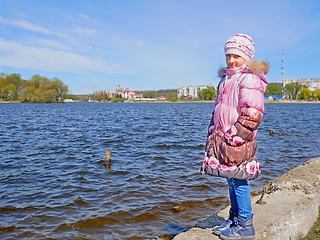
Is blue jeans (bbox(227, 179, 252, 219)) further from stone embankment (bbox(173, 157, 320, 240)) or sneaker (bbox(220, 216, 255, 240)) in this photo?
stone embankment (bbox(173, 157, 320, 240))

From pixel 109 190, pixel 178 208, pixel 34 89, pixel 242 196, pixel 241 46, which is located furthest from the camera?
pixel 34 89

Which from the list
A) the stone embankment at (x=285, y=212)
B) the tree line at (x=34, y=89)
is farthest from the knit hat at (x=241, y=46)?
the tree line at (x=34, y=89)

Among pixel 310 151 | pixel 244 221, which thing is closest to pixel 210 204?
pixel 244 221

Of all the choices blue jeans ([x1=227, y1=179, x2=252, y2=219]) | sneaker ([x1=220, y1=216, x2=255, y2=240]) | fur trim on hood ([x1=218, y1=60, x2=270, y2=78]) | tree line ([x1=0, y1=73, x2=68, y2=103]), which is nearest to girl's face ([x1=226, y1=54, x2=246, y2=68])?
fur trim on hood ([x1=218, y1=60, x2=270, y2=78])

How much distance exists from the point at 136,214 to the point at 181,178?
2.97 m

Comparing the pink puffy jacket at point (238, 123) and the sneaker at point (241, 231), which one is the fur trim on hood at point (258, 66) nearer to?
the pink puffy jacket at point (238, 123)

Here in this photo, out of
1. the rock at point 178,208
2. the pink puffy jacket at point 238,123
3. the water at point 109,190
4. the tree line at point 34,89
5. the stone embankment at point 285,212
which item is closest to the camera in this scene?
the pink puffy jacket at point 238,123

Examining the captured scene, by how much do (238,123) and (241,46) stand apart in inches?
37.1

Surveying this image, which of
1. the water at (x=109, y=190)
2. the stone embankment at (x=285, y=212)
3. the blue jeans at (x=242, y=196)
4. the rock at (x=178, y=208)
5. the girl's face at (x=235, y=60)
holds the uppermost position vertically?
the girl's face at (x=235, y=60)

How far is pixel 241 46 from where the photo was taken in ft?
10.3

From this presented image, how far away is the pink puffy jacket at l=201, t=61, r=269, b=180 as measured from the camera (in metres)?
2.96

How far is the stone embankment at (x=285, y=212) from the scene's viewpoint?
11.5 feet

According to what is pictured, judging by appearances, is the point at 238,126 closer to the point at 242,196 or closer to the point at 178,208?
the point at 242,196

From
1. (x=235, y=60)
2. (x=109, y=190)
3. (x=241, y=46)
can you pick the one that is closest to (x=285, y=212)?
(x=235, y=60)
